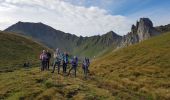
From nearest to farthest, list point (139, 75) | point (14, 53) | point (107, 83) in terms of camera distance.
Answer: point (107, 83) → point (139, 75) → point (14, 53)

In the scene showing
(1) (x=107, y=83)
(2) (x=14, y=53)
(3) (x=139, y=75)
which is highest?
(2) (x=14, y=53)

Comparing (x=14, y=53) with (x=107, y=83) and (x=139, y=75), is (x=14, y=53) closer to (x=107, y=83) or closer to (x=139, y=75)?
(x=139, y=75)

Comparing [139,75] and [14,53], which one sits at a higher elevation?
[14,53]

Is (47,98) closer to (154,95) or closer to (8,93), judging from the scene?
(8,93)

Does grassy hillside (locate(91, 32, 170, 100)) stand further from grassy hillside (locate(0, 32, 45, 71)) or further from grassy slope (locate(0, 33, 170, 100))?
grassy hillside (locate(0, 32, 45, 71))

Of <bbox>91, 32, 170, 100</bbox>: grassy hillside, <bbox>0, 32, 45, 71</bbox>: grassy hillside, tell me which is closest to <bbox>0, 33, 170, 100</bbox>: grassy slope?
<bbox>91, 32, 170, 100</bbox>: grassy hillside

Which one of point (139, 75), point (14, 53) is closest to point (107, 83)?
point (139, 75)

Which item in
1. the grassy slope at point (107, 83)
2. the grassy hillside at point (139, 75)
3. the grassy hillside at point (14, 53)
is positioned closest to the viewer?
the grassy slope at point (107, 83)

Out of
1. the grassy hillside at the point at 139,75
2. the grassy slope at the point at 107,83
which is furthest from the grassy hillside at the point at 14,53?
the grassy slope at the point at 107,83

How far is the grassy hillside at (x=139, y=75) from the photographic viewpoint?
45.2 meters

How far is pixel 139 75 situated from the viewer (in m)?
63.0

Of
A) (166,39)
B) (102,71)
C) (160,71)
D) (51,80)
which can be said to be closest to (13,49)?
(166,39)

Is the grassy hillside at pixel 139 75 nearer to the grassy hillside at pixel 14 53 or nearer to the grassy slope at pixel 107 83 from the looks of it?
the grassy slope at pixel 107 83

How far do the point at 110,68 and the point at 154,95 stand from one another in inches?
1108
